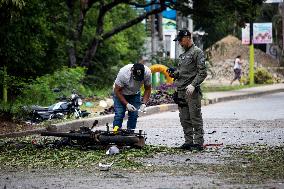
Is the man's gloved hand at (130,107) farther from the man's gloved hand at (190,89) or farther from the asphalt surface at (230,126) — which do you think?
the man's gloved hand at (190,89)

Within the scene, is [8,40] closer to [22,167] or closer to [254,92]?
[22,167]

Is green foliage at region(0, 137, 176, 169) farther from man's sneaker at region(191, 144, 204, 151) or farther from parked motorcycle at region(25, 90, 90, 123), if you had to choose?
parked motorcycle at region(25, 90, 90, 123)

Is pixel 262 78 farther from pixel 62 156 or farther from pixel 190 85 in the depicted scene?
pixel 62 156

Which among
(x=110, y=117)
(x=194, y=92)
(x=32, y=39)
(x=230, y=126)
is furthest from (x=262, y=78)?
(x=194, y=92)

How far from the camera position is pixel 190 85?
545 inches

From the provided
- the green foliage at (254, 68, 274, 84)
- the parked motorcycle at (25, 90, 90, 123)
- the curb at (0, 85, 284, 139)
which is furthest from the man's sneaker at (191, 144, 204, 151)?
the green foliage at (254, 68, 274, 84)

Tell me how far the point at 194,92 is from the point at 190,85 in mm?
279

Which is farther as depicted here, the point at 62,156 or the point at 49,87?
the point at 49,87

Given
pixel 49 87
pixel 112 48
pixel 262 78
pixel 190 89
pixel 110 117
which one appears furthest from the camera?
pixel 262 78

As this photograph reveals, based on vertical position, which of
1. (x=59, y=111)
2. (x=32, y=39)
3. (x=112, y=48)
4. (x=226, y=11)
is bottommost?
(x=59, y=111)

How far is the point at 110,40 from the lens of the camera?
138 feet

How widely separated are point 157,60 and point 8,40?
1460cm

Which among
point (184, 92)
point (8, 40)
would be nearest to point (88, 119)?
point (8, 40)

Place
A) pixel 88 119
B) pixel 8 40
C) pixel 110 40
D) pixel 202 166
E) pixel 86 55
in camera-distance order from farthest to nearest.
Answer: pixel 110 40 < pixel 86 55 < pixel 8 40 < pixel 88 119 < pixel 202 166
